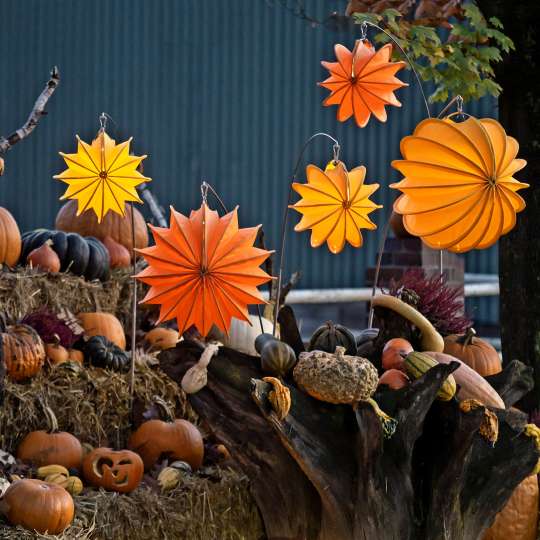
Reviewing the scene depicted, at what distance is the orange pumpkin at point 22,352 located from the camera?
4035 millimetres

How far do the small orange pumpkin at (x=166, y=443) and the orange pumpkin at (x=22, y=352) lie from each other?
1.74ft

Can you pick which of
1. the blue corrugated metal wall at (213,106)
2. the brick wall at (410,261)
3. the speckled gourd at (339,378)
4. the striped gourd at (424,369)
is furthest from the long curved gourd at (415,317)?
the blue corrugated metal wall at (213,106)

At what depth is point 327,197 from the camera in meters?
3.46

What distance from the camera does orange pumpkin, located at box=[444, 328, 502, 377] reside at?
3.54 meters

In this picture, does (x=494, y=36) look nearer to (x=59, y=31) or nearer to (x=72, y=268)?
(x=72, y=268)

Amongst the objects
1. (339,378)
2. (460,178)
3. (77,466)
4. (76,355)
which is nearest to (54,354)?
(76,355)

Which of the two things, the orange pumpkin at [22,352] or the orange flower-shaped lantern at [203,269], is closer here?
the orange flower-shaped lantern at [203,269]

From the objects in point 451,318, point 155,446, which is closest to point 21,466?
point 155,446

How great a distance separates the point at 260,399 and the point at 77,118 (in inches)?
378

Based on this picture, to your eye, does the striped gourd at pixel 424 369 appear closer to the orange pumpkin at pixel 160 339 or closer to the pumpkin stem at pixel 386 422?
the pumpkin stem at pixel 386 422

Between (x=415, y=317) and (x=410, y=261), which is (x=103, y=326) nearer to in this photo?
(x=415, y=317)

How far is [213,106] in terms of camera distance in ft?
37.2

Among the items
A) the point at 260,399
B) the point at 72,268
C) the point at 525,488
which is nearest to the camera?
the point at 260,399

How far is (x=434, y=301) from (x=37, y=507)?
5.21ft
